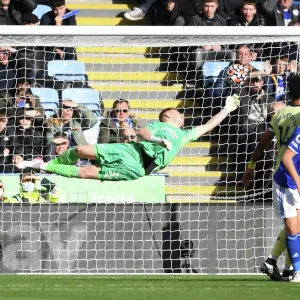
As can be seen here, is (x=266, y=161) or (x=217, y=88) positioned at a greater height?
(x=217, y=88)

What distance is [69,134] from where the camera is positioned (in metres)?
13.6

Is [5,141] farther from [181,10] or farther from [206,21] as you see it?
[181,10]

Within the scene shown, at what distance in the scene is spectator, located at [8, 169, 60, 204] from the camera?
12.8m

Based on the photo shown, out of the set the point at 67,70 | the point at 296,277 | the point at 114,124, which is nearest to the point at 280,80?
the point at 114,124

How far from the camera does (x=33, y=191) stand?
12953mm

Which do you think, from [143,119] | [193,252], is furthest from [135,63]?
[193,252]

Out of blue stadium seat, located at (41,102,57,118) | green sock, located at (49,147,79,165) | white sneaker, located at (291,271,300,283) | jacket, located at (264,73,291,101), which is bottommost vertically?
white sneaker, located at (291,271,300,283)

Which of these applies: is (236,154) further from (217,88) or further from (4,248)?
(4,248)

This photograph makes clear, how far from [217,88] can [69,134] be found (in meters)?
2.11

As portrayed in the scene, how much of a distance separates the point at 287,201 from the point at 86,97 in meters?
4.74

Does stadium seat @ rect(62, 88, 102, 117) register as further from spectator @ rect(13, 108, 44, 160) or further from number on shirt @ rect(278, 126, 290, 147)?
number on shirt @ rect(278, 126, 290, 147)

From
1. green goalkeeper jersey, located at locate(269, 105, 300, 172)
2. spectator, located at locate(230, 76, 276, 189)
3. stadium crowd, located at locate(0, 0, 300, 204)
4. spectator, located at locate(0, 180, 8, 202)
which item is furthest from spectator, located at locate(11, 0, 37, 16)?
green goalkeeper jersey, located at locate(269, 105, 300, 172)

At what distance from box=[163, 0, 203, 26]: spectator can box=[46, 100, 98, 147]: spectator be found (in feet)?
10.8

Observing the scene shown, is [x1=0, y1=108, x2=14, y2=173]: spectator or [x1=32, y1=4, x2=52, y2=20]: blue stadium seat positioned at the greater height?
[x1=32, y1=4, x2=52, y2=20]: blue stadium seat
